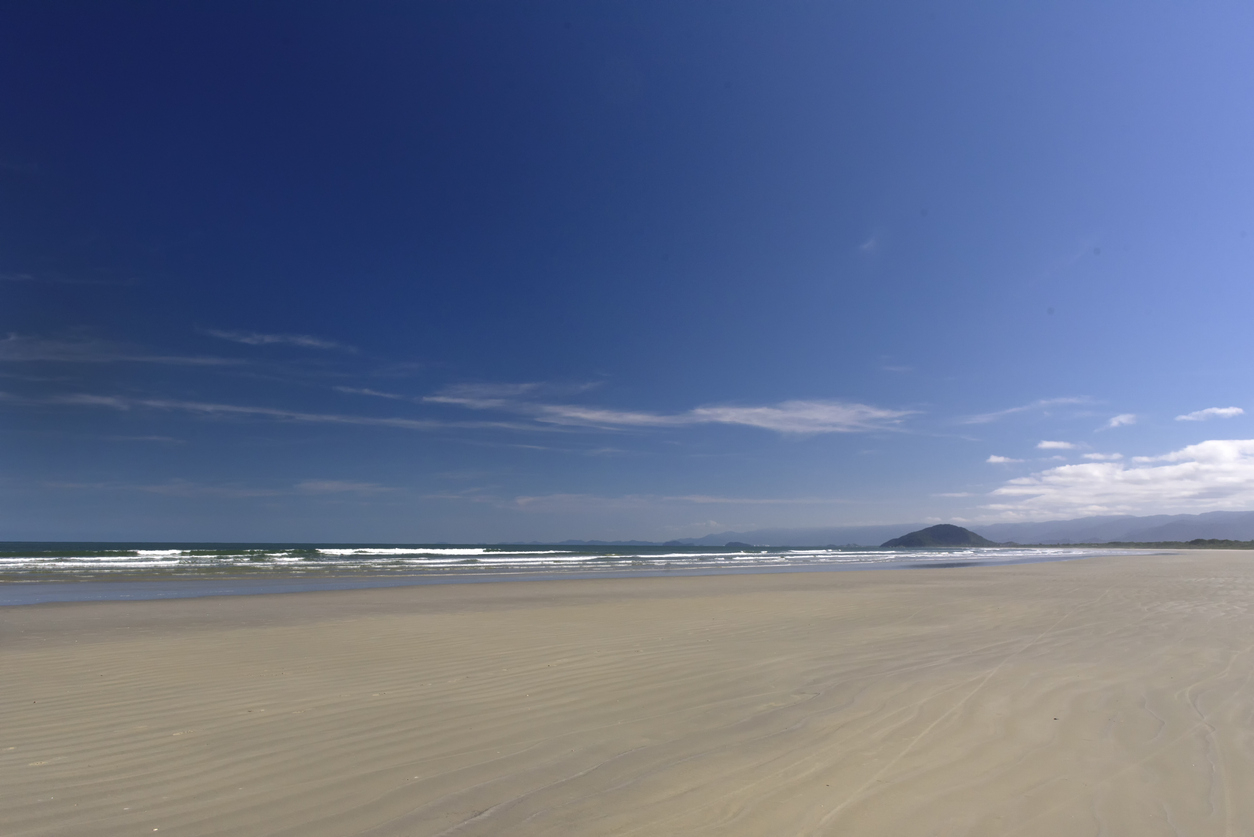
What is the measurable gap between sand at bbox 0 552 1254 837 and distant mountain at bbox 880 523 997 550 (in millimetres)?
173830

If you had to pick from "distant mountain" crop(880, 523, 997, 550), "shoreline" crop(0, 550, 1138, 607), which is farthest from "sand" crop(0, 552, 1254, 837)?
"distant mountain" crop(880, 523, 997, 550)

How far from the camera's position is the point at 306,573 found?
94.6 feet

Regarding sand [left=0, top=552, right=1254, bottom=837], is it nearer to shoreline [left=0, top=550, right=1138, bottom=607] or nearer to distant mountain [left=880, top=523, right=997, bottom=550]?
shoreline [left=0, top=550, right=1138, bottom=607]

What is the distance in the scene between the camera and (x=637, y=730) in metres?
5.37

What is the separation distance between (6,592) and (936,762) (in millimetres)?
25638

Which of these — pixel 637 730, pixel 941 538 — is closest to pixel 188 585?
pixel 637 730

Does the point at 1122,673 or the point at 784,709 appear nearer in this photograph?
the point at 784,709

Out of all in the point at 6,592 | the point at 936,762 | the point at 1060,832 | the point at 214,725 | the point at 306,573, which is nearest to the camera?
the point at 1060,832

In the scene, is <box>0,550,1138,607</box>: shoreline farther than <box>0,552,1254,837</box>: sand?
Yes

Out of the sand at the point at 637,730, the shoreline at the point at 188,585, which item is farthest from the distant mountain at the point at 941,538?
the sand at the point at 637,730

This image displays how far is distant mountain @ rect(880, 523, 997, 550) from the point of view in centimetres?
16888

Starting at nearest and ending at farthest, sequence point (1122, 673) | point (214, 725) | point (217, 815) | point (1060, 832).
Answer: point (1060, 832) → point (217, 815) → point (214, 725) → point (1122, 673)

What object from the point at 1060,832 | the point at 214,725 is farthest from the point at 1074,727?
the point at 214,725

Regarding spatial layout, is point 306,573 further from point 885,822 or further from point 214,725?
point 885,822
